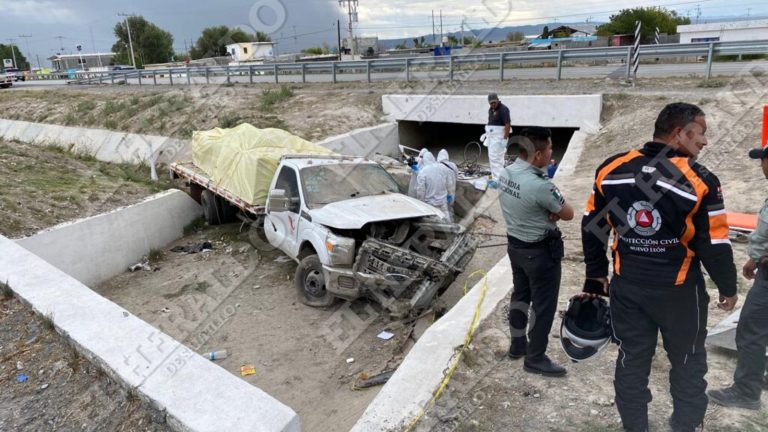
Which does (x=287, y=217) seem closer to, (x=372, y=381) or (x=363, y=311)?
(x=363, y=311)

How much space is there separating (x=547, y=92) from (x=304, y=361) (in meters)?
11.8

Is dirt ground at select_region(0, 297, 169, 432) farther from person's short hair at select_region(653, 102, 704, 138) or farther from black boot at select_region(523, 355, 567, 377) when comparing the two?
person's short hair at select_region(653, 102, 704, 138)

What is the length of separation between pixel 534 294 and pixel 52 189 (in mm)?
10153

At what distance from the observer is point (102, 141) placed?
1859 cm

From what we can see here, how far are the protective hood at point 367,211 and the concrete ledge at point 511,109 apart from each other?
7746mm

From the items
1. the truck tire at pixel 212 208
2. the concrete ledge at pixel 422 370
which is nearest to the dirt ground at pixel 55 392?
the concrete ledge at pixel 422 370

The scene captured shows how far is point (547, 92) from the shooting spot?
15125 millimetres

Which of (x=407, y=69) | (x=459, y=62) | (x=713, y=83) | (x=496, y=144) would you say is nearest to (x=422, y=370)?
(x=496, y=144)

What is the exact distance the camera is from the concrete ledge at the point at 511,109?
43.5 ft

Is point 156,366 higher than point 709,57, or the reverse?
point 709,57

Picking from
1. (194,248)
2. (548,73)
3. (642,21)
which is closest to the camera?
(194,248)

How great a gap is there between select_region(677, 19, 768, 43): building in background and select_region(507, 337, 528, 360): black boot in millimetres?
40426

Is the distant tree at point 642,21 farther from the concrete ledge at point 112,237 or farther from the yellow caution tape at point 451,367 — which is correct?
the yellow caution tape at point 451,367

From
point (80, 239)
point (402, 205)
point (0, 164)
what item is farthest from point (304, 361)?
point (0, 164)
